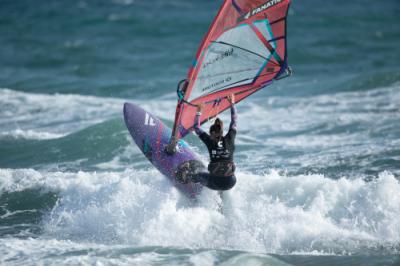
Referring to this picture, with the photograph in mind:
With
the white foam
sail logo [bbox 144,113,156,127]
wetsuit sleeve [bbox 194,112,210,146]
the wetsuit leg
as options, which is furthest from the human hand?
sail logo [bbox 144,113,156,127]

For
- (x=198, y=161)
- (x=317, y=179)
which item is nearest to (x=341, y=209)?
(x=317, y=179)

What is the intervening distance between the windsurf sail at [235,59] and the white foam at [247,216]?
1208 mm

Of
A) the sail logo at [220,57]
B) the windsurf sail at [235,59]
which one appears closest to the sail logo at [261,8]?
the windsurf sail at [235,59]

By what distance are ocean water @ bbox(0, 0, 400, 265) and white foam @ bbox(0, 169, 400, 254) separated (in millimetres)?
23

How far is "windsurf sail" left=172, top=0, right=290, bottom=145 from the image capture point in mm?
8500

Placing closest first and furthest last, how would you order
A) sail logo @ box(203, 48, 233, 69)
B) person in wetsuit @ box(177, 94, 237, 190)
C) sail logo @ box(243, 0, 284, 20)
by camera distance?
person in wetsuit @ box(177, 94, 237, 190) → sail logo @ box(203, 48, 233, 69) → sail logo @ box(243, 0, 284, 20)

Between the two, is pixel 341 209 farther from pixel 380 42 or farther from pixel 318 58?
pixel 380 42

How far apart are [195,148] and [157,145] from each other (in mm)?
1763

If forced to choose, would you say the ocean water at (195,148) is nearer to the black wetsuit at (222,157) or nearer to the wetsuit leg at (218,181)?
the wetsuit leg at (218,181)

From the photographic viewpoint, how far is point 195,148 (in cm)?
1141

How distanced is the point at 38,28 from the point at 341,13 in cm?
1502

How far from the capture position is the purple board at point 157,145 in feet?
30.1

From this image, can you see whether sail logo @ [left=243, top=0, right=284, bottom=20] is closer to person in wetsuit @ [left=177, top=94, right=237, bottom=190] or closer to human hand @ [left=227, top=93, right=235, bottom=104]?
human hand @ [left=227, top=93, right=235, bottom=104]

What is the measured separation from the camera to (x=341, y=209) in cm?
890
